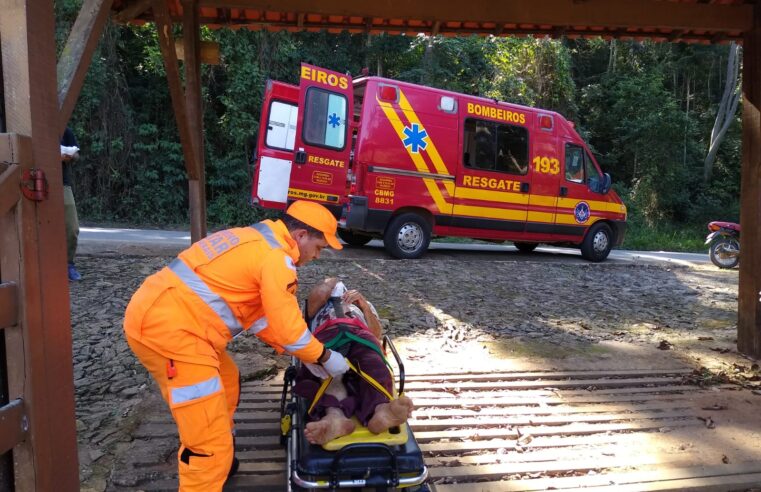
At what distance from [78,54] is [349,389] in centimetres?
214

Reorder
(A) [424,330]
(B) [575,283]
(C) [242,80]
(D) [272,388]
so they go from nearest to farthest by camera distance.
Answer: (D) [272,388] < (A) [424,330] < (B) [575,283] < (C) [242,80]

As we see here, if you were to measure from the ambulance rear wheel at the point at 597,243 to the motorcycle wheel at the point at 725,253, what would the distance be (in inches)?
81.9

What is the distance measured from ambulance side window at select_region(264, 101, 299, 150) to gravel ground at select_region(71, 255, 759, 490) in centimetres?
200

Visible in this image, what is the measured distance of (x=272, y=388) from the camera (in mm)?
4461

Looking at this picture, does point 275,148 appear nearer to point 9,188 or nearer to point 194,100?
point 194,100

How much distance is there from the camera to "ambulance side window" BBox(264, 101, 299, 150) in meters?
8.88

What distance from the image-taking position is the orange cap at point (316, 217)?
2.85 meters

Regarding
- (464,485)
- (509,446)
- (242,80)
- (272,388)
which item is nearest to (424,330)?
(272,388)

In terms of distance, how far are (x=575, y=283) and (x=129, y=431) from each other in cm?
695

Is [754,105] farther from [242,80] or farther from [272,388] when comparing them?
[242,80]

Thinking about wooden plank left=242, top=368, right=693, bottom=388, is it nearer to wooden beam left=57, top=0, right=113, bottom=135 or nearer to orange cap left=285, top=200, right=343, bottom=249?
orange cap left=285, top=200, right=343, bottom=249

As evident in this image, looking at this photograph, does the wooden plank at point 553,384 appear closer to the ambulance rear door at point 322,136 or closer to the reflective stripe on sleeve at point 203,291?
the reflective stripe on sleeve at point 203,291

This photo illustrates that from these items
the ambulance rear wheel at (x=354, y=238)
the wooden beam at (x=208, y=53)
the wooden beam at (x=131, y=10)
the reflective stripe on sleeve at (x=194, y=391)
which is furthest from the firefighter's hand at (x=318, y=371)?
the ambulance rear wheel at (x=354, y=238)

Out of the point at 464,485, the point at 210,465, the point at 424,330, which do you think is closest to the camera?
the point at 210,465
